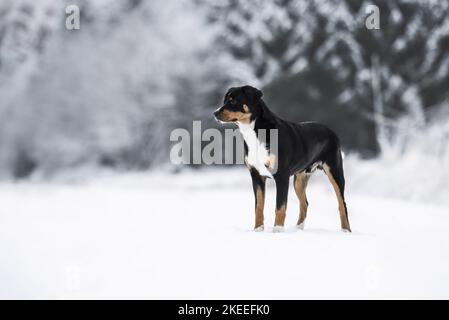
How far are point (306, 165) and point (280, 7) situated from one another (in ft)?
41.3

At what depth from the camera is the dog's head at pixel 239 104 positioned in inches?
177

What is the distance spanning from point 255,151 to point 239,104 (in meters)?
0.37

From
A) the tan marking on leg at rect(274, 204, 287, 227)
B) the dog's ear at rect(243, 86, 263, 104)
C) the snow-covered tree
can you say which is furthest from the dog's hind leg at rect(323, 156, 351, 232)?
the snow-covered tree

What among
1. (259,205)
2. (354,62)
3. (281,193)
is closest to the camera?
(281,193)

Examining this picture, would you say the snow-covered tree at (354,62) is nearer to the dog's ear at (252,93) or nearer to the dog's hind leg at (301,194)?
the dog's hind leg at (301,194)

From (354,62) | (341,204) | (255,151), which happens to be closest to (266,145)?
(255,151)

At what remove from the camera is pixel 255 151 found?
4562 millimetres

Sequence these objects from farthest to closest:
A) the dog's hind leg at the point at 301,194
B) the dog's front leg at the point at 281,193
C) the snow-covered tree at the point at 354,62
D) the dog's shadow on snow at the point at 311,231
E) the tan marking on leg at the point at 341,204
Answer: the snow-covered tree at the point at 354,62
the dog's hind leg at the point at 301,194
the tan marking on leg at the point at 341,204
the dog's shadow on snow at the point at 311,231
the dog's front leg at the point at 281,193

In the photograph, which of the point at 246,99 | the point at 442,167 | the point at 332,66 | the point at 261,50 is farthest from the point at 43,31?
the point at 246,99

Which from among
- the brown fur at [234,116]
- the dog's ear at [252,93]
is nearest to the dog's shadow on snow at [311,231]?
the brown fur at [234,116]

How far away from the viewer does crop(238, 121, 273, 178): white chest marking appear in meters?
4.52

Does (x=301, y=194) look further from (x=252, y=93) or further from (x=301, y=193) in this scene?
(x=252, y=93)

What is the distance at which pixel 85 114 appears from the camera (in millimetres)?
16328

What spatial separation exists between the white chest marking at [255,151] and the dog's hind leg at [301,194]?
1.90ft
